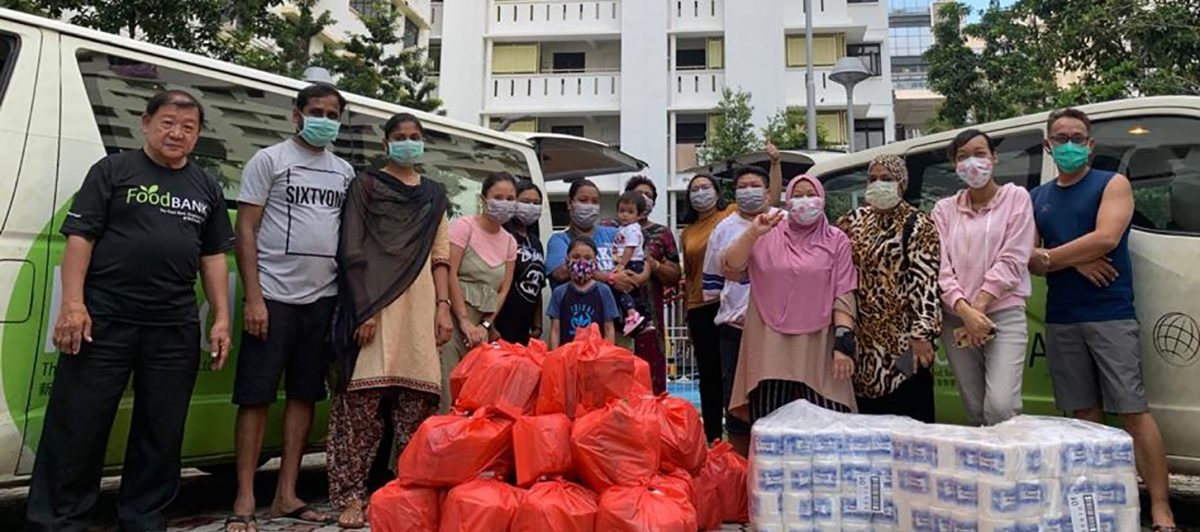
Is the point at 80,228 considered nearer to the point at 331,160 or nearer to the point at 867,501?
the point at 331,160

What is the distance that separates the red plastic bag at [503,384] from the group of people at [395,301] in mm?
575

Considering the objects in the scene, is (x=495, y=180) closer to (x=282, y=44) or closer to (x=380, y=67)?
(x=282, y=44)

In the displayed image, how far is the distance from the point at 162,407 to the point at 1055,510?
3374mm

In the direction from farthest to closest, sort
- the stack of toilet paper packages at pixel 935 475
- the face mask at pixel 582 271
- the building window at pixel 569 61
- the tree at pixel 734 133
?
the building window at pixel 569 61, the tree at pixel 734 133, the face mask at pixel 582 271, the stack of toilet paper packages at pixel 935 475

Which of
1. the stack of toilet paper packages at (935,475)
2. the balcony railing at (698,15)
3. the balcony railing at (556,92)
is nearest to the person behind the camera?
the stack of toilet paper packages at (935,475)

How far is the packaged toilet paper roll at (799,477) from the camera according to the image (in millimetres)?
3123

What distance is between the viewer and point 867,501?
3088mm

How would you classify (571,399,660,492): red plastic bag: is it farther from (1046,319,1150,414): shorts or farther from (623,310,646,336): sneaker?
(1046,319,1150,414): shorts

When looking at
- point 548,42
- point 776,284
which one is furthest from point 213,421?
point 548,42

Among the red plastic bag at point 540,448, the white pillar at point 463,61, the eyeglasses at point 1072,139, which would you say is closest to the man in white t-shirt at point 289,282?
the red plastic bag at point 540,448

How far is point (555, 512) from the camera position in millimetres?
2797

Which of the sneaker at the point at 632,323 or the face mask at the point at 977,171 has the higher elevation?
the face mask at the point at 977,171

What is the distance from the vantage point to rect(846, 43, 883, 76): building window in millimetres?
21422

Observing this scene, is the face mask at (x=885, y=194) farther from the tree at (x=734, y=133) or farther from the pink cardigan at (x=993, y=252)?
the tree at (x=734, y=133)
